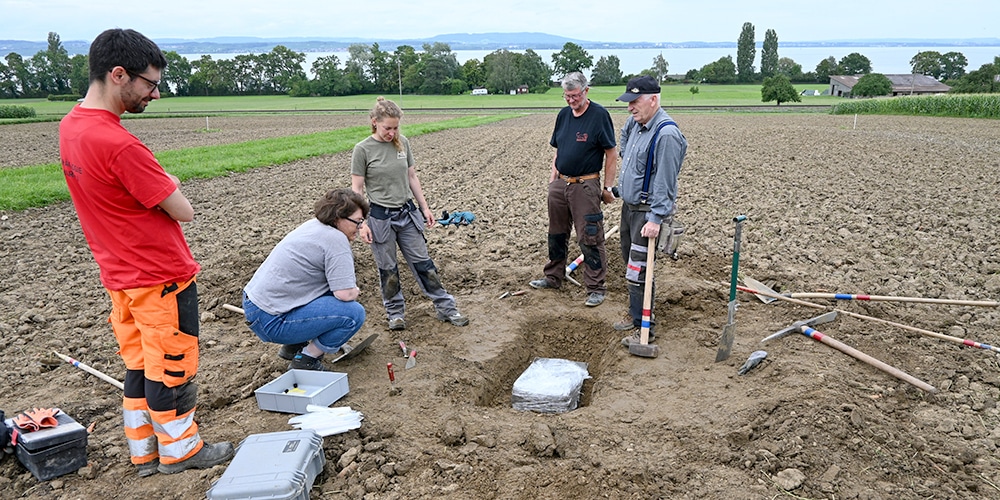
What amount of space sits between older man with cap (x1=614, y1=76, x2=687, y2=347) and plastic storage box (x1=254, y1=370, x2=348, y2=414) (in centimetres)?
240

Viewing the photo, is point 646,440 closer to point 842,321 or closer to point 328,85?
point 842,321

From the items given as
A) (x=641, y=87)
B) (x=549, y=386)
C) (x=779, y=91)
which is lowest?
(x=549, y=386)

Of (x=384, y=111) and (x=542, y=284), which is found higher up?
(x=384, y=111)

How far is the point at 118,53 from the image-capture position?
2941 millimetres

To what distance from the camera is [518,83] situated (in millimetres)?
85938

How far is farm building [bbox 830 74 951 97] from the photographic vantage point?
73688mm

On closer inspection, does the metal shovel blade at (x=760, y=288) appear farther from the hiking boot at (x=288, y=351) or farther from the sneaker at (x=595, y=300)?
the hiking boot at (x=288, y=351)

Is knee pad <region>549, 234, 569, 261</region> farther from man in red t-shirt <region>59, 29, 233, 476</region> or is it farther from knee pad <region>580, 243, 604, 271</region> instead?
man in red t-shirt <region>59, 29, 233, 476</region>

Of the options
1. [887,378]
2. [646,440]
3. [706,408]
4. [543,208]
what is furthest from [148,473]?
[543,208]

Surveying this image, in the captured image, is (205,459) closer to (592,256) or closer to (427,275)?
(427,275)

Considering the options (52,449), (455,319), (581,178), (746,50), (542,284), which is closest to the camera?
(52,449)

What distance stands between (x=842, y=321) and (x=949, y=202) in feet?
22.4

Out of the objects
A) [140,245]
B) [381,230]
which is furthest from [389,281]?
[140,245]

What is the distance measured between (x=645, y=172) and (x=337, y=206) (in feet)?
7.94
